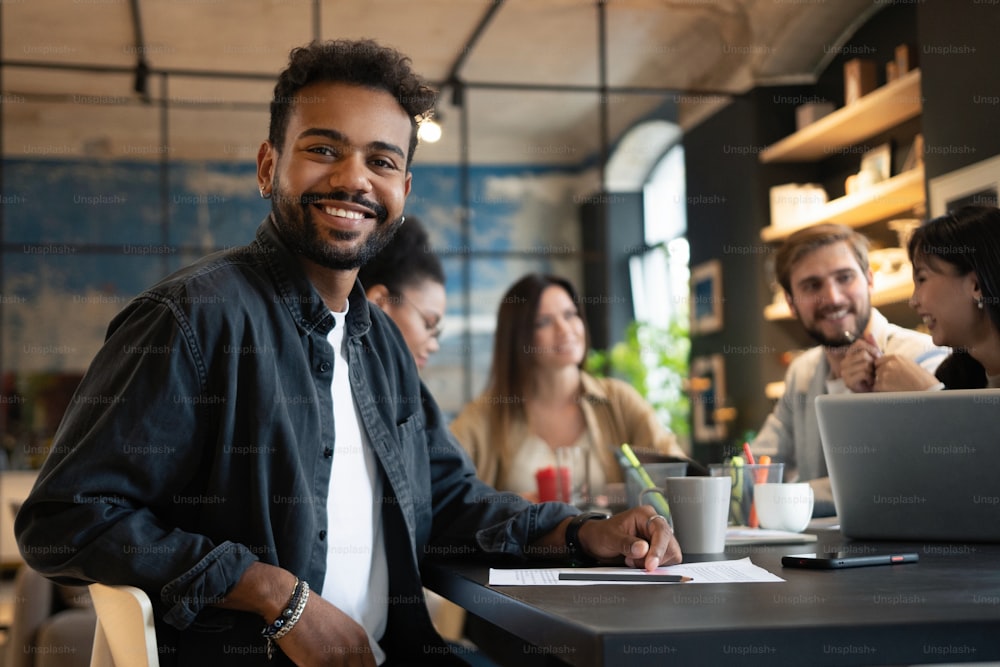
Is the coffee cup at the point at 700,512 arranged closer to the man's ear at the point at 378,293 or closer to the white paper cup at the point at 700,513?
the white paper cup at the point at 700,513

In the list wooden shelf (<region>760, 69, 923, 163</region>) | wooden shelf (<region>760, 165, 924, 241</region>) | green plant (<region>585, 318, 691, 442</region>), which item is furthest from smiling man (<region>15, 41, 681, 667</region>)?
green plant (<region>585, 318, 691, 442</region>)

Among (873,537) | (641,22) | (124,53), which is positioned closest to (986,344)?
(873,537)

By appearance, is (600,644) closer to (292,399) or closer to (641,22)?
(292,399)

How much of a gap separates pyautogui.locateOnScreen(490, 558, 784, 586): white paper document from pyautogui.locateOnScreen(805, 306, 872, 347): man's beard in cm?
164

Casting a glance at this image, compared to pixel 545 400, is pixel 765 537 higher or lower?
lower

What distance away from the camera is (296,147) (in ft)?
5.33

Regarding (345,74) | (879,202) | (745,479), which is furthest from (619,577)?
(879,202)

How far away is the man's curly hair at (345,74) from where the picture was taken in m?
1.66

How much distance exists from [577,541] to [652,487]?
0.84 feet

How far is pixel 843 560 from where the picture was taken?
4.35 ft

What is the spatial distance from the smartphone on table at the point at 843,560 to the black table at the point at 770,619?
73 mm

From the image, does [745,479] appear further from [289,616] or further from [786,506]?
[289,616]

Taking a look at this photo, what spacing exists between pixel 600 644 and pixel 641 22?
6303mm

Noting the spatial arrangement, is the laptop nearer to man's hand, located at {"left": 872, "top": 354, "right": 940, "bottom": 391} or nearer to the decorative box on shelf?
man's hand, located at {"left": 872, "top": 354, "right": 940, "bottom": 391}
